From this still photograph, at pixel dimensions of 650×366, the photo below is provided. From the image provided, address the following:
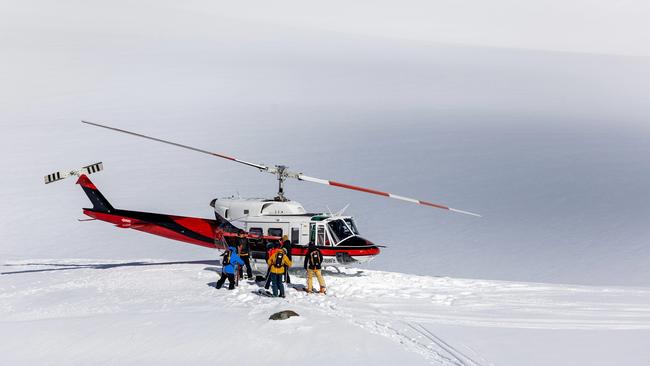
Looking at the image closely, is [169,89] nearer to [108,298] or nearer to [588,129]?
[588,129]

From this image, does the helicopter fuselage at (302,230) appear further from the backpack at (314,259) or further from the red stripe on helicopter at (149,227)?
the red stripe on helicopter at (149,227)

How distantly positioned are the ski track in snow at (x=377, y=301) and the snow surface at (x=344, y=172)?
0.09 meters

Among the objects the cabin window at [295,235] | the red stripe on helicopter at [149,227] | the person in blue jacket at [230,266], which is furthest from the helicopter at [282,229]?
the person in blue jacket at [230,266]

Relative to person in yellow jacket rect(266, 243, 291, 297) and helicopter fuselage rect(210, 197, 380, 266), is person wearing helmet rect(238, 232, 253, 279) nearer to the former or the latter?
helicopter fuselage rect(210, 197, 380, 266)

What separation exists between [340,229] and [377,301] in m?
2.84

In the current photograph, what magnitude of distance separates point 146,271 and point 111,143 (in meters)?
25.0

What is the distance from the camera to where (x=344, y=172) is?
37000 mm

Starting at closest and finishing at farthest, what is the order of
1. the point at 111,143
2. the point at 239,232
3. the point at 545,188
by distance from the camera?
the point at 239,232 → the point at 545,188 → the point at 111,143

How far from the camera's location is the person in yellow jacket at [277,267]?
1612cm

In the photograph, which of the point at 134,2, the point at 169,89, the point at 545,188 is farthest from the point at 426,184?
the point at 134,2

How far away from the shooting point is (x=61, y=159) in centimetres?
3891

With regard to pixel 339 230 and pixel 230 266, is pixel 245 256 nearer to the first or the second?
pixel 230 266

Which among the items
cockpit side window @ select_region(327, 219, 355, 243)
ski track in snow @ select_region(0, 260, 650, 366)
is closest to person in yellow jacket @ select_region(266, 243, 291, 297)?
ski track in snow @ select_region(0, 260, 650, 366)

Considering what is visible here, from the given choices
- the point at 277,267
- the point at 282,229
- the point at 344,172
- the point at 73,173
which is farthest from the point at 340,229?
the point at 344,172
